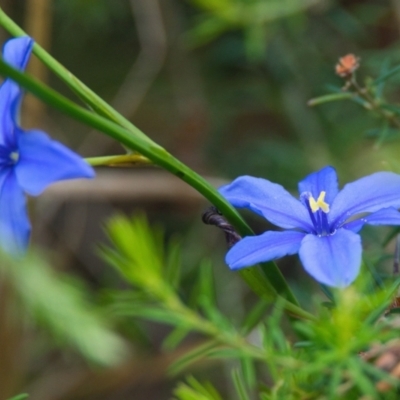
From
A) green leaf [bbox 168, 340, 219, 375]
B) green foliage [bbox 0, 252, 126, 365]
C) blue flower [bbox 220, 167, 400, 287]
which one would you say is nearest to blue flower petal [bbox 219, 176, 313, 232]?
blue flower [bbox 220, 167, 400, 287]

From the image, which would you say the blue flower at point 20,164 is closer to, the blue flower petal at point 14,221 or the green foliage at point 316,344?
the blue flower petal at point 14,221

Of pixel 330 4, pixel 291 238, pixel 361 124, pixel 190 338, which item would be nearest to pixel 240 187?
pixel 291 238

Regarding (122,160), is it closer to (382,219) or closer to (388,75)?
(382,219)

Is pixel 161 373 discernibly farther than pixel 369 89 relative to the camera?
Yes

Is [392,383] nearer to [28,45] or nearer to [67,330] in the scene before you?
[28,45]

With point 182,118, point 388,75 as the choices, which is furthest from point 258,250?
point 182,118

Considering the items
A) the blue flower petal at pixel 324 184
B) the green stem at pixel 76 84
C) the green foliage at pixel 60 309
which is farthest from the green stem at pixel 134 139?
the green foliage at pixel 60 309

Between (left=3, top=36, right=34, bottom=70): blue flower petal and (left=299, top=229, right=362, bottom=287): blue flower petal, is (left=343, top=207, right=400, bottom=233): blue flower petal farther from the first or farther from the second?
(left=3, top=36, right=34, bottom=70): blue flower petal
